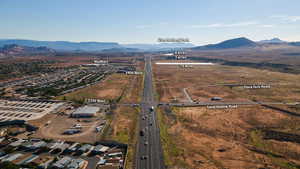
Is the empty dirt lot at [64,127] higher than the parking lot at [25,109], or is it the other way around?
the parking lot at [25,109]

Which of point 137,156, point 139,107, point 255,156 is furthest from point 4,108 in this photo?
point 255,156

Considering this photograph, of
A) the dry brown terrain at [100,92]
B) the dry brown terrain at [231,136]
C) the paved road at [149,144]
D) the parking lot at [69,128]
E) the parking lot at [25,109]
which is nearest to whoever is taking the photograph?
the paved road at [149,144]

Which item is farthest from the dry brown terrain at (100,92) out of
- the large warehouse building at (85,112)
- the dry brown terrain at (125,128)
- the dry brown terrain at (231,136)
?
the dry brown terrain at (231,136)

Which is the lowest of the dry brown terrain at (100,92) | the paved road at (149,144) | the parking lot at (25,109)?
the paved road at (149,144)

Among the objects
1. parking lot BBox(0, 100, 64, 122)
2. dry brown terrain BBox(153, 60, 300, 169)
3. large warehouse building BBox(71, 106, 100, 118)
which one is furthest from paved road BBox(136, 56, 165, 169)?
parking lot BBox(0, 100, 64, 122)

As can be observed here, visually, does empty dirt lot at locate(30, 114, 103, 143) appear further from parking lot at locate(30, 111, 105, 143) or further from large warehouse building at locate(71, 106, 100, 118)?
large warehouse building at locate(71, 106, 100, 118)

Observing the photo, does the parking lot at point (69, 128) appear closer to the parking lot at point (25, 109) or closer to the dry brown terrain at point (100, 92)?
the parking lot at point (25, 109)

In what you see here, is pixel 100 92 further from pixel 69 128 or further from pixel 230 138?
pixel 230 138

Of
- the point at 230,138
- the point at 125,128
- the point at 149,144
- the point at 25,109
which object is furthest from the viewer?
the point at 25,109

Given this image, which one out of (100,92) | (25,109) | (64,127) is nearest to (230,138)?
(64,127)

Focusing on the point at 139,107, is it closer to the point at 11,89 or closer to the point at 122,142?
the point at 122,142

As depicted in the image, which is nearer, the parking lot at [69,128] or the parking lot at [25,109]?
the parking lot at [69,128]
